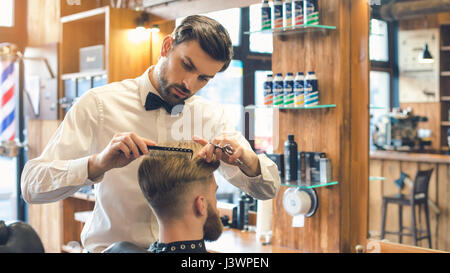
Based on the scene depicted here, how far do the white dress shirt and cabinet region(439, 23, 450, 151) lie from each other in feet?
22.0

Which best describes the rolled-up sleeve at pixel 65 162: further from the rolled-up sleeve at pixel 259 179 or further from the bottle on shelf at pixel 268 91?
the bottle on shelf at pixel 268 91

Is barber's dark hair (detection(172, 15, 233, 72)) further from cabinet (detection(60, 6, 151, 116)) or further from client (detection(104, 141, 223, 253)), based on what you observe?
cabinet (detection(60, 6, 151, 116))

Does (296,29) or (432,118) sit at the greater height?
(296,29)

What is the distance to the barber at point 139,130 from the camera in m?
1.88

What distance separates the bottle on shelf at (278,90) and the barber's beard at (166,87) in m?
1.08

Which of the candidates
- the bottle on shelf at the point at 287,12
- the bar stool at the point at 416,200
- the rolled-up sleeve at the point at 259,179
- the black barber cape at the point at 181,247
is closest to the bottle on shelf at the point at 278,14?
the bottle on shelf at the point at 287,12

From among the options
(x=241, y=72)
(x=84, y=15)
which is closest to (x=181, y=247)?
(x=241, y=72)

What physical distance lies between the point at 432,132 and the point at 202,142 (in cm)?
715

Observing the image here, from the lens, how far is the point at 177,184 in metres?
1.79

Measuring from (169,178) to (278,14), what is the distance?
5.05ft

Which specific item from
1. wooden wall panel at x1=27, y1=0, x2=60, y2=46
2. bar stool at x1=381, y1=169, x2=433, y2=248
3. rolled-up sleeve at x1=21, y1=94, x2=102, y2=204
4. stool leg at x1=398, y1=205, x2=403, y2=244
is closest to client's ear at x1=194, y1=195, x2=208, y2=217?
rolled-up sleeve at x1=21, y1=94, x2=102, y2=204

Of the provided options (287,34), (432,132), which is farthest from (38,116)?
(432,132)

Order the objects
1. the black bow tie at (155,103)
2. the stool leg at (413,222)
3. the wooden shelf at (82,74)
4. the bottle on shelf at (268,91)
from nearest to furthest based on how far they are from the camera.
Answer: the black bow tie at (155,103)
the bottle on shelf at (268,91)
the wooden shelf at (82,74)
the stool leg at (413,222)

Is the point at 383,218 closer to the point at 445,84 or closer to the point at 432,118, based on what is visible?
the point at 432,118
